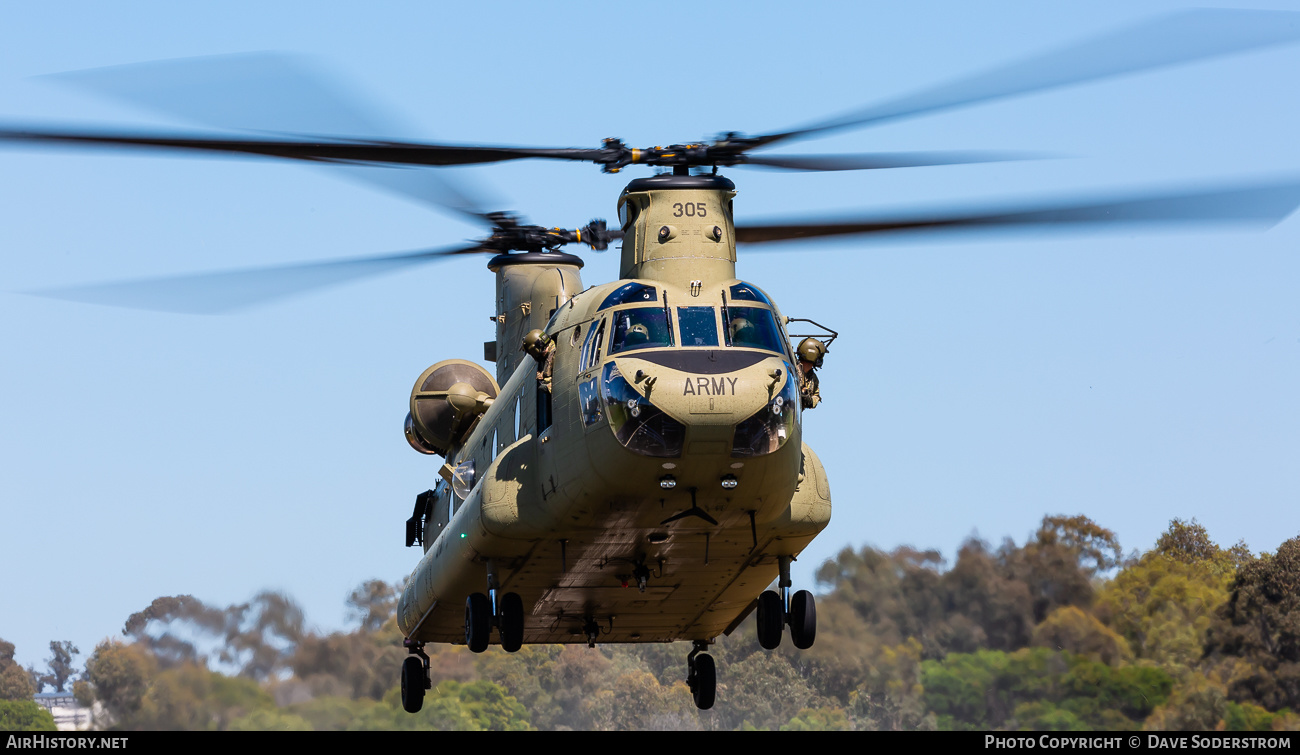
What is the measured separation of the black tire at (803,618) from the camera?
16875 mm

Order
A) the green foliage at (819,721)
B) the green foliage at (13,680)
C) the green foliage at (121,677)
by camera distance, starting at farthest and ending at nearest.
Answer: the green foliage at (819,721) → the green foliage at (13,680) → the green foliage at (121,677)

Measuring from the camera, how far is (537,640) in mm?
20250

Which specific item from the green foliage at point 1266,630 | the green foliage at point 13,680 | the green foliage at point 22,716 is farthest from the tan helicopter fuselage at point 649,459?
the green foliage at point 13,680

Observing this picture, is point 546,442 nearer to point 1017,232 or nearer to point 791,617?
point 791,617

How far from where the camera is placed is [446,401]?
69.9ft

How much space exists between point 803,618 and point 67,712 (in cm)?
1761

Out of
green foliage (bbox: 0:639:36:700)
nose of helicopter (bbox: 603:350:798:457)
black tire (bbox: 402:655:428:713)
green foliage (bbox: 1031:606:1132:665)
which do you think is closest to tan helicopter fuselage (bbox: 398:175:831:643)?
nose of helicopter (bbox: 603:350:798:457)

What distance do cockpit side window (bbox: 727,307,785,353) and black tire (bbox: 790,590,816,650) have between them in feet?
11.1

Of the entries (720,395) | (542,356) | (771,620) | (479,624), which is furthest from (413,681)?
(720,395)

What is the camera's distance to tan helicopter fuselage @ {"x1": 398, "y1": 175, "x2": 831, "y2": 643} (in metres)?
14.5

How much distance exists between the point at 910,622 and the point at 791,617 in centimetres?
1422

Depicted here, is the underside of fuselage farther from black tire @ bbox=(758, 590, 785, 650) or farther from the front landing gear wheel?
the front landing gear wheel

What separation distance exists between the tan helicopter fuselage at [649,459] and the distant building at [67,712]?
36.5 feet

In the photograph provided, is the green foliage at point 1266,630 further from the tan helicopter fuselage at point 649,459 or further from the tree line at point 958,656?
the tan helicopter fuselage at point 649,459
